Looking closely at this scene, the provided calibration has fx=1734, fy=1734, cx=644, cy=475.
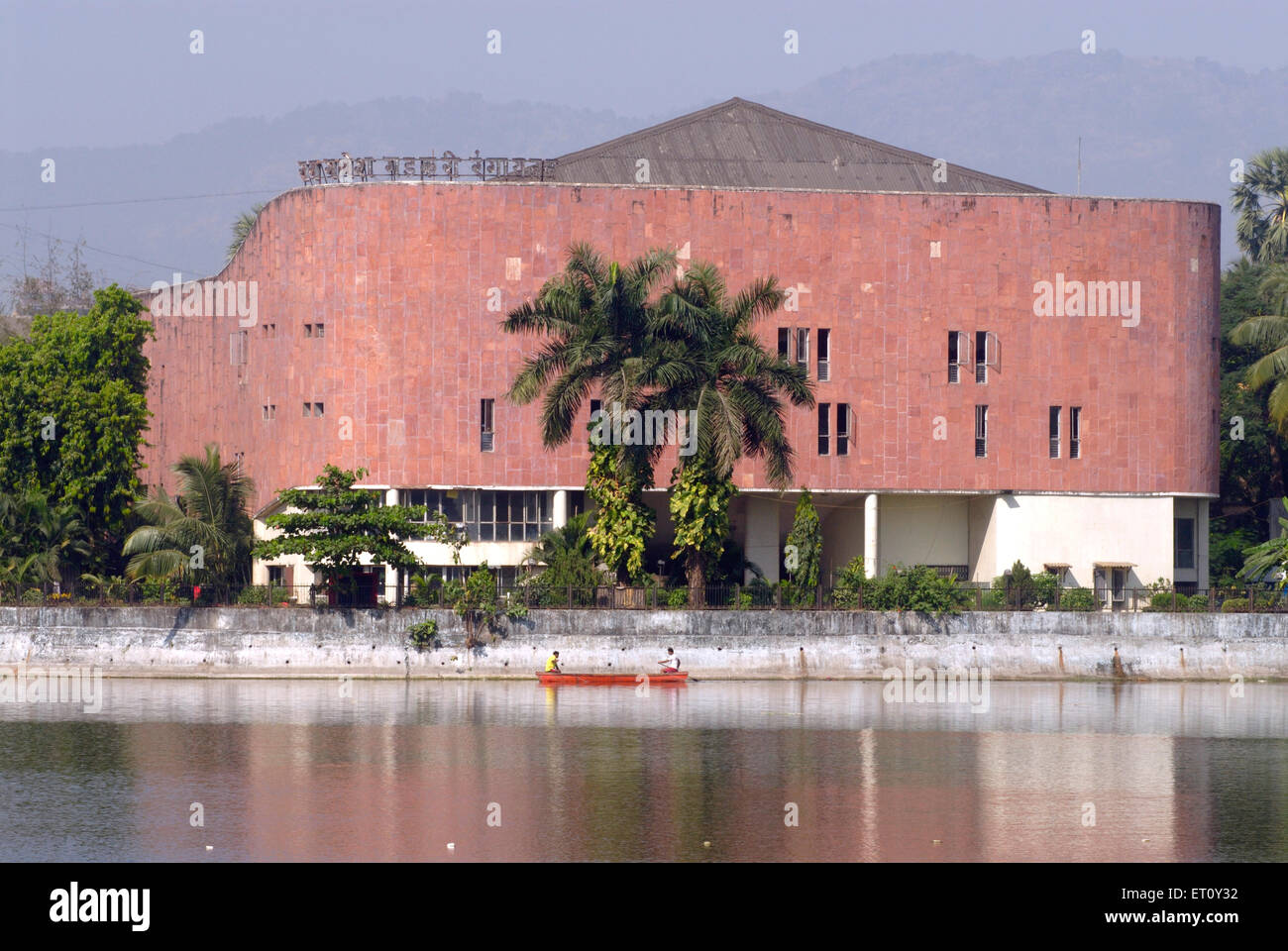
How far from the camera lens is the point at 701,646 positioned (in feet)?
169

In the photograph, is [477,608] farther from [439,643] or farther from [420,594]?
[420,594]

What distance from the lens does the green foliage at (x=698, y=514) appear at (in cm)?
5262

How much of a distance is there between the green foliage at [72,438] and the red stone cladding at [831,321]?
21.7 feet

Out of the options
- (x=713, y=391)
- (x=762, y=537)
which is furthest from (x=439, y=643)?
(x=762, y=537)

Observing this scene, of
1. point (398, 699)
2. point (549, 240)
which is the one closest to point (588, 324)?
point (549, 240)

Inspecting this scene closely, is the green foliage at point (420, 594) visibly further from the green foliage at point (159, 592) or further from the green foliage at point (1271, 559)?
the green foliage at point (1271, 559)

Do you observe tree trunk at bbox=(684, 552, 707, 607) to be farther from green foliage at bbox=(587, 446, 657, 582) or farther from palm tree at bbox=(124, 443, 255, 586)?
palm tree at bbox=(124, 443, 255, 586)

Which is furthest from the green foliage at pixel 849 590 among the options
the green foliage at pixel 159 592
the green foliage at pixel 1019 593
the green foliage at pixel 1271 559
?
the green foliage at pixel 159 592

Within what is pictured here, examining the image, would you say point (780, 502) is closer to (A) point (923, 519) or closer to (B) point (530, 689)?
(A) point (923, 519)

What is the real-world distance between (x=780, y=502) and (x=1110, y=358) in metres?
12.8

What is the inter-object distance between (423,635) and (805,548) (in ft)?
42.0

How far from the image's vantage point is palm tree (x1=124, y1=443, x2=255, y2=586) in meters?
53.8
